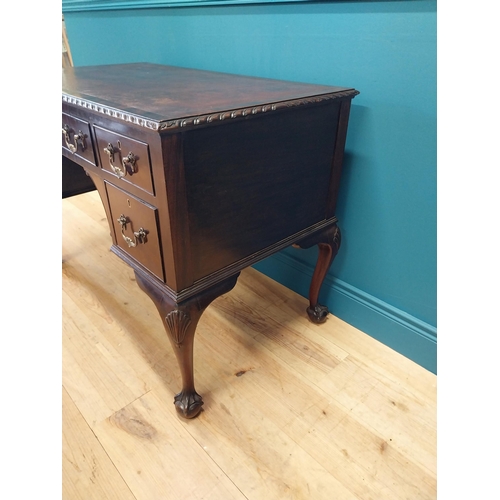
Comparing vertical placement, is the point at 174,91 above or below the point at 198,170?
above

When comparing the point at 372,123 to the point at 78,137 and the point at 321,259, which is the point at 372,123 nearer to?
the point at 321,259

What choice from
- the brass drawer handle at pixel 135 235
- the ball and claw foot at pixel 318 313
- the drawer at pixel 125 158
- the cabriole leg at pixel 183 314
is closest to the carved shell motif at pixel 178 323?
the cabriole leg at pixel 183 314

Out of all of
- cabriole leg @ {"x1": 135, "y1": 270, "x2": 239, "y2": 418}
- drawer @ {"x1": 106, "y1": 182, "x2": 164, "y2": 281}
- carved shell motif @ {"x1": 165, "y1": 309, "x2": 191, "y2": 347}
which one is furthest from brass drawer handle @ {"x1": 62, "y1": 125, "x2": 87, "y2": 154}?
carved shell motif @ {"x1": 165, "y1": 309, "x2": 191, "y2": 347}

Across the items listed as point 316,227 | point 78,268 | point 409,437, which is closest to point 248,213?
point 316,227

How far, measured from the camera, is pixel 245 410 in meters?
1.04

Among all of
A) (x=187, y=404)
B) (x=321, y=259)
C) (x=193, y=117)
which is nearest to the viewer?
(x=193, y=117)

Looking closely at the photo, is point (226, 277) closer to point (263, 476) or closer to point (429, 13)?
point (263, 476)

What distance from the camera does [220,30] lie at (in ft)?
4.32

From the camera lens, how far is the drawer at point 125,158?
2.39 ft

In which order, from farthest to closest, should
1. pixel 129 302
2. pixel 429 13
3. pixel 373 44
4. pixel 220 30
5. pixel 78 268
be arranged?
pixel 78 268 < pixel 129 302 < pixel 220 30 < pixel 373 44 < pixel 429 13

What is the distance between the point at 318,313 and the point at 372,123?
0.65 meters

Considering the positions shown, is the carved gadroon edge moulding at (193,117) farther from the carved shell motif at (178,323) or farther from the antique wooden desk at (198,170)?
the carved shell motif at (178,323)

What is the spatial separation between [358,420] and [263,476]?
30cm

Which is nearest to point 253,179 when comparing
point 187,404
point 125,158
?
point 125,158
